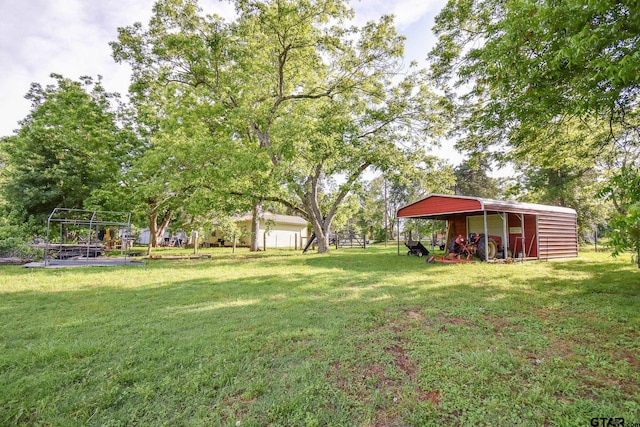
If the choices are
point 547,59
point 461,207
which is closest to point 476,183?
point 461,207

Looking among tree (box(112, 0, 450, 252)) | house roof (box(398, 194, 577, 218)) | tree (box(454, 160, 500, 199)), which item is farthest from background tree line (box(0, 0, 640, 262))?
tree (box(454, 160, 500, 199))

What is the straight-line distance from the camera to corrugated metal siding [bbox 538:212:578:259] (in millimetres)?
12914

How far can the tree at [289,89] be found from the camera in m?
12.5

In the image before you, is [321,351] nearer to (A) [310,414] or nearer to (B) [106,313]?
(A) [310,414]

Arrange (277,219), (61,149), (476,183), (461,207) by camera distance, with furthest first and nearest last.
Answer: (476,183) → (277,219) → (61,149) → (461,207)

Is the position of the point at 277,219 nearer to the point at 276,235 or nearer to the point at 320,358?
the point at 276,235

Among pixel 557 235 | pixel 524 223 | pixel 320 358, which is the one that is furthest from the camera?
pixel 557 235

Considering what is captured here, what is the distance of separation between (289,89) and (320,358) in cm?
1457

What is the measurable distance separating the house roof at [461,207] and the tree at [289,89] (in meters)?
2.99

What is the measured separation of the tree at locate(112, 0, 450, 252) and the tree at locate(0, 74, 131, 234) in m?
2.63

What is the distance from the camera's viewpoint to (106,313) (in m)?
4.66

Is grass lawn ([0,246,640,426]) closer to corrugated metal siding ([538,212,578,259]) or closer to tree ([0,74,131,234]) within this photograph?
corrugated metal siding ([538,212,578,259])

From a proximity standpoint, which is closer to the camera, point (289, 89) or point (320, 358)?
point (320, 358)

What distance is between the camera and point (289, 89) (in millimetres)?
15055
